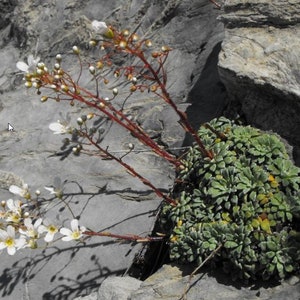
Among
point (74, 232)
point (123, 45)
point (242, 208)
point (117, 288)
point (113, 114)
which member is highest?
point (123, 45)

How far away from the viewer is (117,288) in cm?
239

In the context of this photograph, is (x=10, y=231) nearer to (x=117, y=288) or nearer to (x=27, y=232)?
(x=27, y=232)

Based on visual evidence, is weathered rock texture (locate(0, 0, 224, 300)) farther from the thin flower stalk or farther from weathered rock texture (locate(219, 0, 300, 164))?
weathered rock texture (locate(219, 0, 300, 164))

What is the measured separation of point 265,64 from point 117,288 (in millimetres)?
1430

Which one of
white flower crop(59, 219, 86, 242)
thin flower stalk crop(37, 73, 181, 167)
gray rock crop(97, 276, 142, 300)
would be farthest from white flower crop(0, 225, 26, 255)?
thin flower stalk crop(37, 73, 181, 167)

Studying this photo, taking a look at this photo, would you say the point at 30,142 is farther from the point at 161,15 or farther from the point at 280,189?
the point at 280,189

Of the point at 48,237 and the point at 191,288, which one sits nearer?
the point at 191,288

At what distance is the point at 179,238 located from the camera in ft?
7.90

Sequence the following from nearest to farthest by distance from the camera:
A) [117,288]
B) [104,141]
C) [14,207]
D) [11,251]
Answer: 1. [117,288]
2. [11,251]
3. [14,207]
4. [104,141]

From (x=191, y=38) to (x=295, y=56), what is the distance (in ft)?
4.11

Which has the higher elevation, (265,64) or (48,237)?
(265,64)

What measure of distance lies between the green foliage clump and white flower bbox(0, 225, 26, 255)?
2.58 ft

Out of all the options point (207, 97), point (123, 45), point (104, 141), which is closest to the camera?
point (123, 45)

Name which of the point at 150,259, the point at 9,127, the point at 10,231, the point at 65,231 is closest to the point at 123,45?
the point at 65,231
